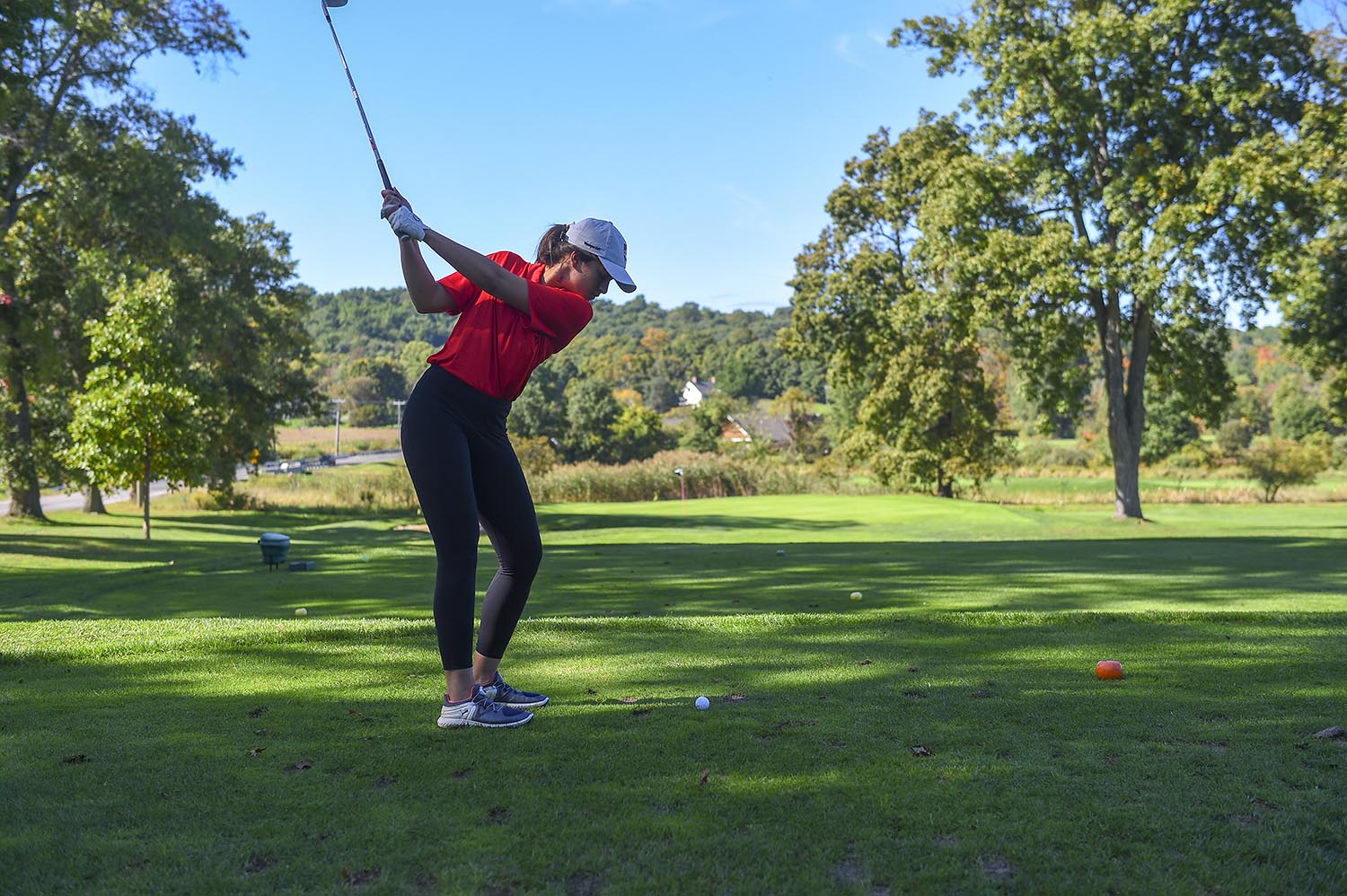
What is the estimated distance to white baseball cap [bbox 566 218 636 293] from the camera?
4520 millimetres

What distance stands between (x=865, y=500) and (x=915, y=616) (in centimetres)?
2720

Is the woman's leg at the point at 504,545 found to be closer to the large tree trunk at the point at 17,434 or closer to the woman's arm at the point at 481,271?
the woman's arm at the point at 481,271

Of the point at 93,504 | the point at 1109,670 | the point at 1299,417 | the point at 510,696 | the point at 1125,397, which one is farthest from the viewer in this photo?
the point at 1299,417

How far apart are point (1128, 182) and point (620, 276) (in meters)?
24.9

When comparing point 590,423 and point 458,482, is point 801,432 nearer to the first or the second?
point 590,423

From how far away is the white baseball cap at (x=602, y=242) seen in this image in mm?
4520

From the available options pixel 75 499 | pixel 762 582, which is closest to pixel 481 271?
pixel 762 582

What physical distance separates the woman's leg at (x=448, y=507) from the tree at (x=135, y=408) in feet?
68.1

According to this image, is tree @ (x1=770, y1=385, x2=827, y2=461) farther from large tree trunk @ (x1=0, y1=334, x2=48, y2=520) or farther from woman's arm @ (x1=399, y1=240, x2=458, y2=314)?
woman's arm @ (x1=399, y1=240, x2=458, y2=314)

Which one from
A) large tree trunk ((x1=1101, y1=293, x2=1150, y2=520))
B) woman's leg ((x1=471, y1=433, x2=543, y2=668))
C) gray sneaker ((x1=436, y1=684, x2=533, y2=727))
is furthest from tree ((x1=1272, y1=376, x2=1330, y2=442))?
gray sneaker ((x1=436, y1=684, x2=533, y2=727))

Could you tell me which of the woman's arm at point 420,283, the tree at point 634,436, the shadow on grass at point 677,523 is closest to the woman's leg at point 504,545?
the woman's arm at point 420,283

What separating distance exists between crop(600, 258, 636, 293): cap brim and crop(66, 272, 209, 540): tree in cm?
2093

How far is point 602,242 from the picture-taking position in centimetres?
454

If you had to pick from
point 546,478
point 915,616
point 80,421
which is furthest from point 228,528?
point 915,616
